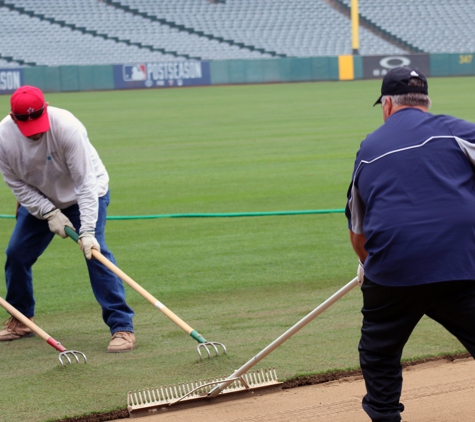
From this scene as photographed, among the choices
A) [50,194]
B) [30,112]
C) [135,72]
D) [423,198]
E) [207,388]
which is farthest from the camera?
[135,72]

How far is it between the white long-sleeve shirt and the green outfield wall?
31.2 metres

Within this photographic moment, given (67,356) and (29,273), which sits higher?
(29,273)

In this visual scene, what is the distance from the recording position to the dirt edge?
442 centimetres

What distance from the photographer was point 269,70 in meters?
37.8

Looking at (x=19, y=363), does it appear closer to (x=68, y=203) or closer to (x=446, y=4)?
(x=68, y=203)

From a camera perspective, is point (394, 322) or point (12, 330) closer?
point (394, 322)

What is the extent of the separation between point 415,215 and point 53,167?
10.2 ft

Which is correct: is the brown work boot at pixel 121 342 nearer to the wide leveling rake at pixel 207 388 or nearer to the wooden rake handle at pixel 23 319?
the wooden rake handle at pixel 23 319

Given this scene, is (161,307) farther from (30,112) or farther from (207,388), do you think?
(30,112)

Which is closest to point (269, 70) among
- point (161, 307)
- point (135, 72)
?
point (135, 72)

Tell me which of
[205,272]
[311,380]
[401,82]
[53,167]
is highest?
[401,82]

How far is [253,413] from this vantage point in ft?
14.4

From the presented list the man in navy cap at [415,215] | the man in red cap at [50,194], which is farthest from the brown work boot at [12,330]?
the man in navy cap at [415,215]

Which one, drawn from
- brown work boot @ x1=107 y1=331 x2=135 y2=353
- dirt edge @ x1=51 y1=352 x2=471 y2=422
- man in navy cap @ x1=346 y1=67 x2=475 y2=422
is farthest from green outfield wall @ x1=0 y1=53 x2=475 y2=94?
man in navy cap @ x1=346 y1=67 x2=475 y2=422
